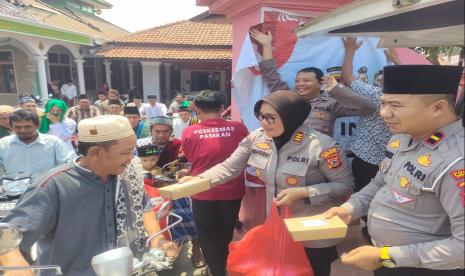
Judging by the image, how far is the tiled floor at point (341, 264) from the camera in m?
2.92

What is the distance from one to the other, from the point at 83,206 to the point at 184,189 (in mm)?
668

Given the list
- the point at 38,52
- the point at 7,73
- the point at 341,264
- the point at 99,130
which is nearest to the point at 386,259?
the point at 99,130

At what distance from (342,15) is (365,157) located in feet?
4.46

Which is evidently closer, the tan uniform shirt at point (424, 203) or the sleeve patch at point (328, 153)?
the tan uniform shirt at point (424, 203)

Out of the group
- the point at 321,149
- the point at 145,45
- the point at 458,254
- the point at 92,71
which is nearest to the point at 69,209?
the point at 321,149

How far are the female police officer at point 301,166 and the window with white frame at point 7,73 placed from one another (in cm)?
1499

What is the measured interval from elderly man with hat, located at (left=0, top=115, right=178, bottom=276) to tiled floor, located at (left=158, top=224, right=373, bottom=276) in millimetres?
1859

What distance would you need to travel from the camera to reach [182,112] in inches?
239

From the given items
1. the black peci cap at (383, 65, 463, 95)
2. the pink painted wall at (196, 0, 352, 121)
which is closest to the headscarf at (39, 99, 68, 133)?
the pink painted wall at (196, 0, 352, 121)

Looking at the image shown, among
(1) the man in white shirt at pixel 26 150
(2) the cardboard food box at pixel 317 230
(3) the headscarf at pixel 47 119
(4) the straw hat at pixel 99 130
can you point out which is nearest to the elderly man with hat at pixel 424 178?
(2) the cardboard food box at pixel 317 230

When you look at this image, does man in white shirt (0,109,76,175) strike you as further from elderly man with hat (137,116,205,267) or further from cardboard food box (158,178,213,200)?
cardboard food box (158,178,213,200)

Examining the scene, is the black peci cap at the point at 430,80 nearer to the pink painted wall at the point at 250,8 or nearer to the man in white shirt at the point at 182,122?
the pink painted wall at the point at 250,8

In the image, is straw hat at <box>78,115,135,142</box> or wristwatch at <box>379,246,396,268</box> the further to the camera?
straw hat at <box>78,115,135,142</box>

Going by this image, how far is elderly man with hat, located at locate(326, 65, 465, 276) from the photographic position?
1.18m
